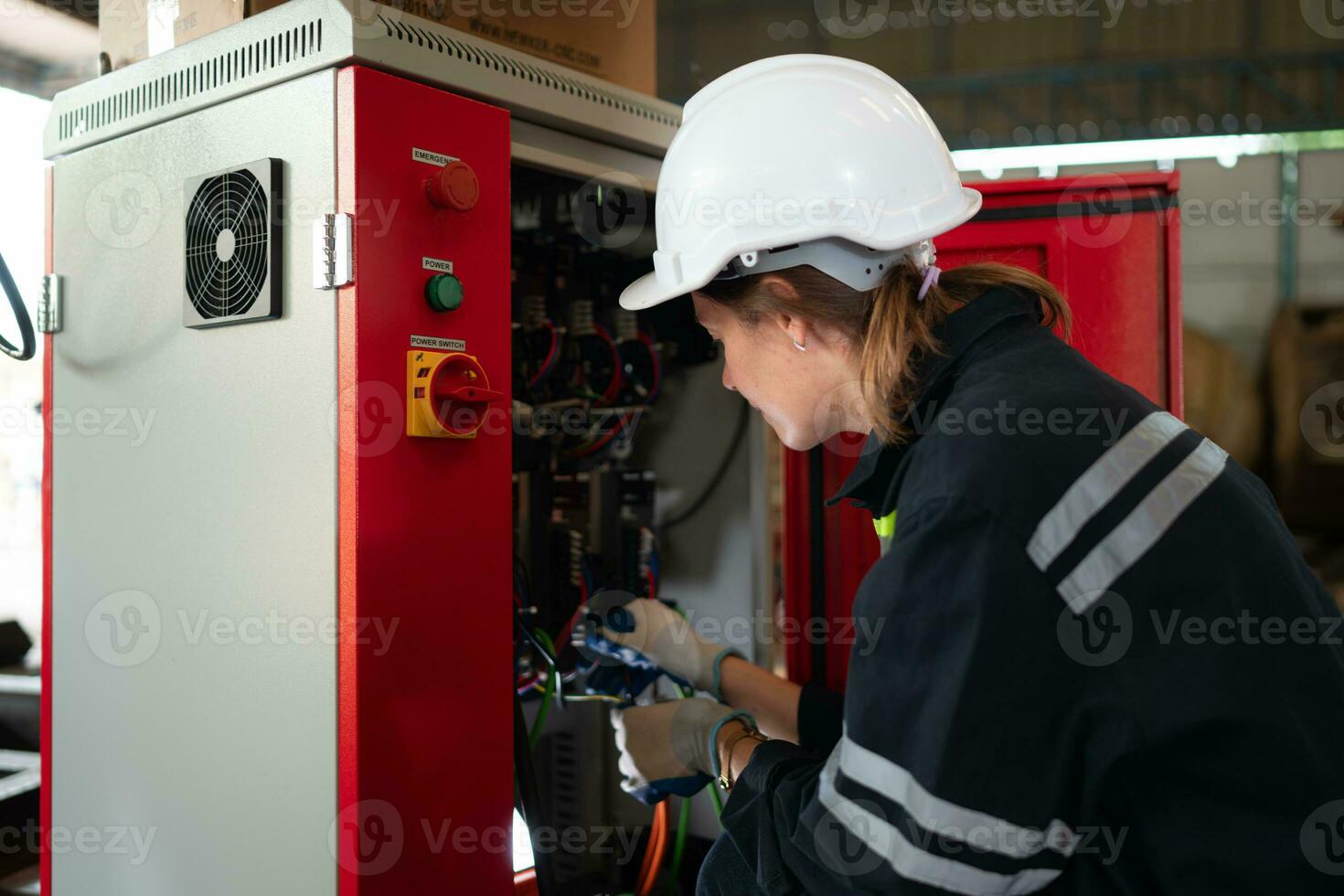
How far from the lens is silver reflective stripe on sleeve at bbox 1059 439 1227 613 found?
774 mm

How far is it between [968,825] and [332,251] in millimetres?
843

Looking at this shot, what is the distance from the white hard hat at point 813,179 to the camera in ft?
3.43

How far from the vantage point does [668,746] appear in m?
1.47

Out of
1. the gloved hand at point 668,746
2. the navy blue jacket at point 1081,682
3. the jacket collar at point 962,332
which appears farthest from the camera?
the gloved hand at point 668,746

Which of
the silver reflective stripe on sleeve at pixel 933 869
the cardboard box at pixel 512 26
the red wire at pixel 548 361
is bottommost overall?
the silver reflective stripe on sleeve at pixel 933 869

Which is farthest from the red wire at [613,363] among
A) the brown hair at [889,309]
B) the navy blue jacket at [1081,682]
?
the navy blue jacket at [1081,682]

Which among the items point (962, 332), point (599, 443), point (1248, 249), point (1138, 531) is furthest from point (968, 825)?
point (1248, 249)

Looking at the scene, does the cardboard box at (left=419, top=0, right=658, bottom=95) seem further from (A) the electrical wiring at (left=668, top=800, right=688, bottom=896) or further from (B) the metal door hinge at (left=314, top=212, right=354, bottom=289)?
(A) the electrical wiring at (left=668, top=800, right=688, bottom=896)

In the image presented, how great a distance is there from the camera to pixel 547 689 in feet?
5.08

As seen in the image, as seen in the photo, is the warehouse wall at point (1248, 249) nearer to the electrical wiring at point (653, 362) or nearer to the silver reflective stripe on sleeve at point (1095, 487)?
the electrical wiring at point (653, 362)

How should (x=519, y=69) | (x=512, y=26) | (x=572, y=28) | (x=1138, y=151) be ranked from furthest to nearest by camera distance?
(x=1138, y=151), (x=572, y=28), (x=512, y=26), (x=519, y=69)

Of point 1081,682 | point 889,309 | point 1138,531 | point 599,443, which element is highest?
point 889,309

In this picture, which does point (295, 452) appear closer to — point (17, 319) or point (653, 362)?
point (17, 319)

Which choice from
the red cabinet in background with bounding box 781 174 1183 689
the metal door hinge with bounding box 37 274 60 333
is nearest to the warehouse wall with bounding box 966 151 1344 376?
the red cabinet in background with bounding box 781 174 1183 689
